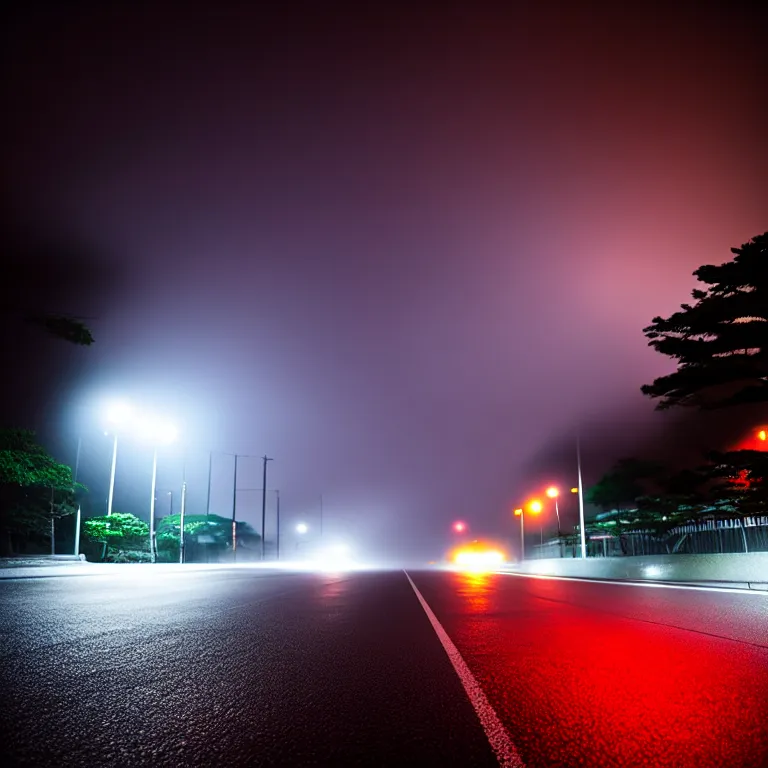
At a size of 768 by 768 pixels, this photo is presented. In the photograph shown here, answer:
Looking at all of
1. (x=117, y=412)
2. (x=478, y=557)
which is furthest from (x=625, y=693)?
(x=478, y=557)

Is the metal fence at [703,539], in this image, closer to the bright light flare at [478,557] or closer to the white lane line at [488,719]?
the white lane line at [488,719]

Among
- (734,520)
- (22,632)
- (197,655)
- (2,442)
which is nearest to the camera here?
(197,655)

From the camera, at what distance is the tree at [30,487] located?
98.7 feet

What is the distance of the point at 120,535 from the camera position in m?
41.4

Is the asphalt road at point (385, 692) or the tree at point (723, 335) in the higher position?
the tree at point (723, 335)

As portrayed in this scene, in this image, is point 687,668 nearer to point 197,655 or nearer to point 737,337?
point 197,655

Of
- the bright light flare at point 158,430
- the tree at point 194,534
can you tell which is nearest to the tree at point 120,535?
the bright light flare at point 158,430

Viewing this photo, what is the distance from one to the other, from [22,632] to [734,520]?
28200 mm

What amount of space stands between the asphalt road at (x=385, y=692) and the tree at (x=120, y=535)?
34739mm

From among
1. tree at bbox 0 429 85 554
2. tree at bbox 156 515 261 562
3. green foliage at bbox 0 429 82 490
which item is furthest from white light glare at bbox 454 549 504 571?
green foliage at bbox 0 429 82 490

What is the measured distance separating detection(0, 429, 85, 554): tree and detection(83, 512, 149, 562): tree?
234 cm

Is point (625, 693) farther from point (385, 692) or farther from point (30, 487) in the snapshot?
point (30, 487)

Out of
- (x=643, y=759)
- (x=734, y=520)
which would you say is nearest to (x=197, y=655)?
(x=643, y=759)

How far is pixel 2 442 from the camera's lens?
99.2ft
